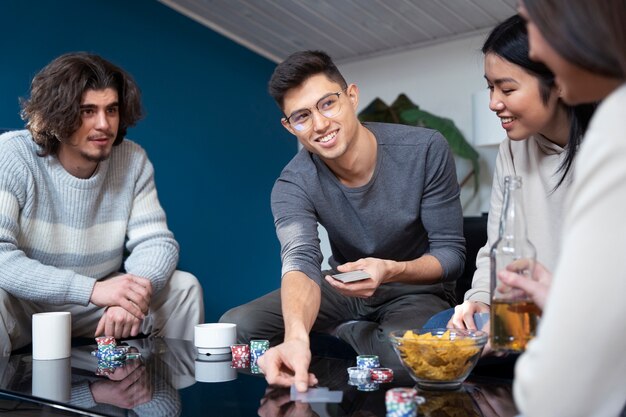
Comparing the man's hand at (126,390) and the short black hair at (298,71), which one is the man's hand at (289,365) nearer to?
the man's hand at (126,390)

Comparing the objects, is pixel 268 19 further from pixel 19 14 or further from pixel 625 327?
pixel 625 327

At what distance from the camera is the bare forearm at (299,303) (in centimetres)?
161

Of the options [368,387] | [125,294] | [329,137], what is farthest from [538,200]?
[125,294]

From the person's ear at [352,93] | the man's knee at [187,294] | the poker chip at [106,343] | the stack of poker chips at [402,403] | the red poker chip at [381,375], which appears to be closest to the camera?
the stack of poker chips at [402,403]

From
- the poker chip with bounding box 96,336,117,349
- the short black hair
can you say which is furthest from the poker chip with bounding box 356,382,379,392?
the short black hair

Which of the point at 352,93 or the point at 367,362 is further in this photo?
the point at 352,93

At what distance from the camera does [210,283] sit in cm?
421

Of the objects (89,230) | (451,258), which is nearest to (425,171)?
(451,258)

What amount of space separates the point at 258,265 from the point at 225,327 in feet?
8.81

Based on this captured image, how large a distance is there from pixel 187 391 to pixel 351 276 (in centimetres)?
56

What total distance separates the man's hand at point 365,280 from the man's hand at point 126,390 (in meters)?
0.53

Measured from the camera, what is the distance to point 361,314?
2.41m

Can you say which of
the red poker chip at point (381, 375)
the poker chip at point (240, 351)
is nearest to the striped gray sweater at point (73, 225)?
the poker chip at point (240, 351)

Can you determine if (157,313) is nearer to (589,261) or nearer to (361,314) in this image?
(361,314)
